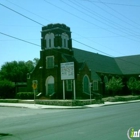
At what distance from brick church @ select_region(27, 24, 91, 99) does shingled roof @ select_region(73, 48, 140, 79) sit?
4775 mm

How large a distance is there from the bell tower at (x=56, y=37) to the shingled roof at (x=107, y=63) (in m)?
4.89

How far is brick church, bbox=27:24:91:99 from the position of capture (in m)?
45.0

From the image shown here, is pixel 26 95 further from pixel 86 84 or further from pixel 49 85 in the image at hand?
pixel 86 84

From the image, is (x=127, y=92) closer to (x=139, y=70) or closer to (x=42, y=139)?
(x=139, y=70)

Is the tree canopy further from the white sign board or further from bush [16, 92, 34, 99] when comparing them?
the white sign board

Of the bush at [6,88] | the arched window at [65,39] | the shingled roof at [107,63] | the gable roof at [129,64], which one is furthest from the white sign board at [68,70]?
the gable roof at [129,64]

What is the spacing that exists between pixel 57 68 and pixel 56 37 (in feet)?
17.7

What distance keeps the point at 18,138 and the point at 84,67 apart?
36836 millimetres

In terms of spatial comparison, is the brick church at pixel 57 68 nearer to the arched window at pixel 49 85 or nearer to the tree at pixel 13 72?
the arched window at pixel 49 85

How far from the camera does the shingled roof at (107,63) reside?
5370cm

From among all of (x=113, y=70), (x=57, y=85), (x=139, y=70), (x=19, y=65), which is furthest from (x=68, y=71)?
(x=19, y=65)

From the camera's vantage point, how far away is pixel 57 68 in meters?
45.3

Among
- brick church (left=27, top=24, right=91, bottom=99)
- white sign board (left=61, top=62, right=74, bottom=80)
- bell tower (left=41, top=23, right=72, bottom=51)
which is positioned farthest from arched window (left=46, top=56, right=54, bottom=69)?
white sign board (left=61, top=62, right=74, bottom=80)

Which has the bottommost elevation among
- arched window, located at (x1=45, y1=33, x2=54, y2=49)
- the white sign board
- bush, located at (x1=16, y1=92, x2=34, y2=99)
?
bush, located at (x1=16, y1=92, x2=34, y2=99)
